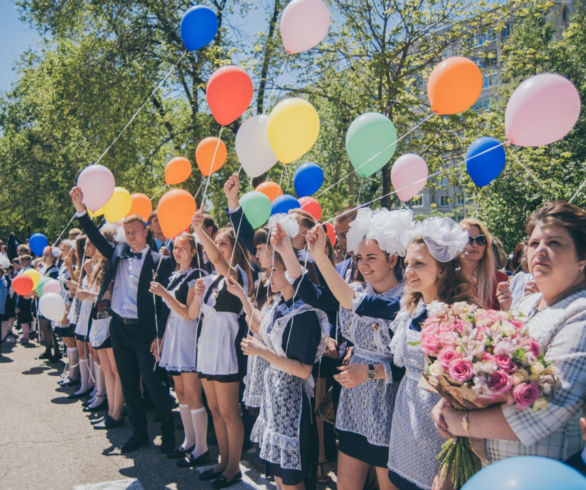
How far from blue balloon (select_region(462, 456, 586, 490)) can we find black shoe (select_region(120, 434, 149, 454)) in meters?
4.19

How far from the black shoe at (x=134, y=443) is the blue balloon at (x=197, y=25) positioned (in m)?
4.01

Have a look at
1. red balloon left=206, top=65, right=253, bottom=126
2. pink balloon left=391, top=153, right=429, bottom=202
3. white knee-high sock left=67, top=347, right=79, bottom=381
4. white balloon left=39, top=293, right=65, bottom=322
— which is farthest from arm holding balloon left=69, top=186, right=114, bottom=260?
pink balloon left=391, top=153, right=429, bottom=202

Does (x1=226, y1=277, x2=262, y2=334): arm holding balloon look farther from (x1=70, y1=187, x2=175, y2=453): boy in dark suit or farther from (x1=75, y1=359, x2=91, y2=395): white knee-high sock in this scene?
(x1=75, y1=359, x2=91, y2=395): white knee-high sock

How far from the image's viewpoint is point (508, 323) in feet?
A: 6.22

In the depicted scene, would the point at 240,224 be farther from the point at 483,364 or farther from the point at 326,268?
the point at 483,364

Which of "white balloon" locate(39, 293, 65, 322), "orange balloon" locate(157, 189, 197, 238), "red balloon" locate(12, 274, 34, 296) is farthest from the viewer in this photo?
"red balloon" locate(12, 274, 34, 296)

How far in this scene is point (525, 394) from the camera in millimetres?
1725

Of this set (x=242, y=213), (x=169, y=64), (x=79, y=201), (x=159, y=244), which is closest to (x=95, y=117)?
(x=169, y=64)

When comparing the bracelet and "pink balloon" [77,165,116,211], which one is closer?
the bracelet

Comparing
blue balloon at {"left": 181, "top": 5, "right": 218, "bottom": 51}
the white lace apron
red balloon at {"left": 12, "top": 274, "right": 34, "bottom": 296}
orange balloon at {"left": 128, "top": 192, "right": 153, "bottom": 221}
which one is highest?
blue balloon at {"left": 181, "top": 5, "right": 218, "bottom": 51}

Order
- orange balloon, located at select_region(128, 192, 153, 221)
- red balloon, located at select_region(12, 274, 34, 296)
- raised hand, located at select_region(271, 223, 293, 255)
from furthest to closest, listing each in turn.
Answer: red balloon, located at select_region(12, 274, 34, 296) < orange balloon, located at select_region(128, 192, 153, 221) < raised hand, located at select_region(271, 223, 293, 255)

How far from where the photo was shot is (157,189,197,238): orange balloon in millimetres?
4758

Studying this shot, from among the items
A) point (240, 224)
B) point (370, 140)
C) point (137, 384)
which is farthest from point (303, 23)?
point (137, 384)

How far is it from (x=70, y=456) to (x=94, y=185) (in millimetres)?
2763
